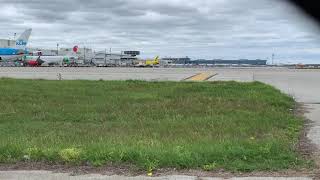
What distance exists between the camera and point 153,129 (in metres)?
10.1

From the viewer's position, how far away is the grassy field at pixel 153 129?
7145mm

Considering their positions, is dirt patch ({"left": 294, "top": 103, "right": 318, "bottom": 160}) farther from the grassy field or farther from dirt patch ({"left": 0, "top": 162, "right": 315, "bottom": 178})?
dirt patch ({"left": 0, "top": 162, "right": 315, "bottom": 178})

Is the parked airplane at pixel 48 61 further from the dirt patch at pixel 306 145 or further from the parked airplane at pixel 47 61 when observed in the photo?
the dirt patch at pixel 306 145

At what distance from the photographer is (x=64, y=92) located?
1867 centimetres

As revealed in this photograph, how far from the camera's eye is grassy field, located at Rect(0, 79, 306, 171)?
23.4ft

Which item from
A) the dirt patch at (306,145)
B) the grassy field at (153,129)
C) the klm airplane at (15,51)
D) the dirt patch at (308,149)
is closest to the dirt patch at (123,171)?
the grassy field at (153,129)

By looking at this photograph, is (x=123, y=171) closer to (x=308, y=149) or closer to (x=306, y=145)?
(x=308, y=149)

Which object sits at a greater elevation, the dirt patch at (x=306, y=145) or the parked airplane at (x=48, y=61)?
the dirt patch at (x=306, y=145)

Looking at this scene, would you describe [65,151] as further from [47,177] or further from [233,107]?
→ [233,107]

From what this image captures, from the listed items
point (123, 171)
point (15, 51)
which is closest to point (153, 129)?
point (123, 171)

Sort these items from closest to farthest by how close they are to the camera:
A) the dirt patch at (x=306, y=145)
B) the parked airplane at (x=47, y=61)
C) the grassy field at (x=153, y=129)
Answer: the grassy field at (x=153, y=129) → the dirt patch at (x=306, y=145) → the parked airplane at (x=47, y=61)

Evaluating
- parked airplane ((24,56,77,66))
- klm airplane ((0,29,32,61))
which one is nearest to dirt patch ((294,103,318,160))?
parked airplane ((24,56,77,66))

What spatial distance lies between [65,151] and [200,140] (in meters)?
2.38

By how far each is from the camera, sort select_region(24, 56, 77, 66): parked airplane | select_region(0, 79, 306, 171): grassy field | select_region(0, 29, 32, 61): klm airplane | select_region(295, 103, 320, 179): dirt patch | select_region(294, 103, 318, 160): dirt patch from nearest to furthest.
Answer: select_region(295, 103, 320, 179): dirt patch → select_region(0, 79, 306, 171): grassy field → select_region(294, 103, 318, 160): dirt patch → select_region(24, 56, 77, 66): parked airplane → select_region(0, 29, 32, 61): klm airplane
